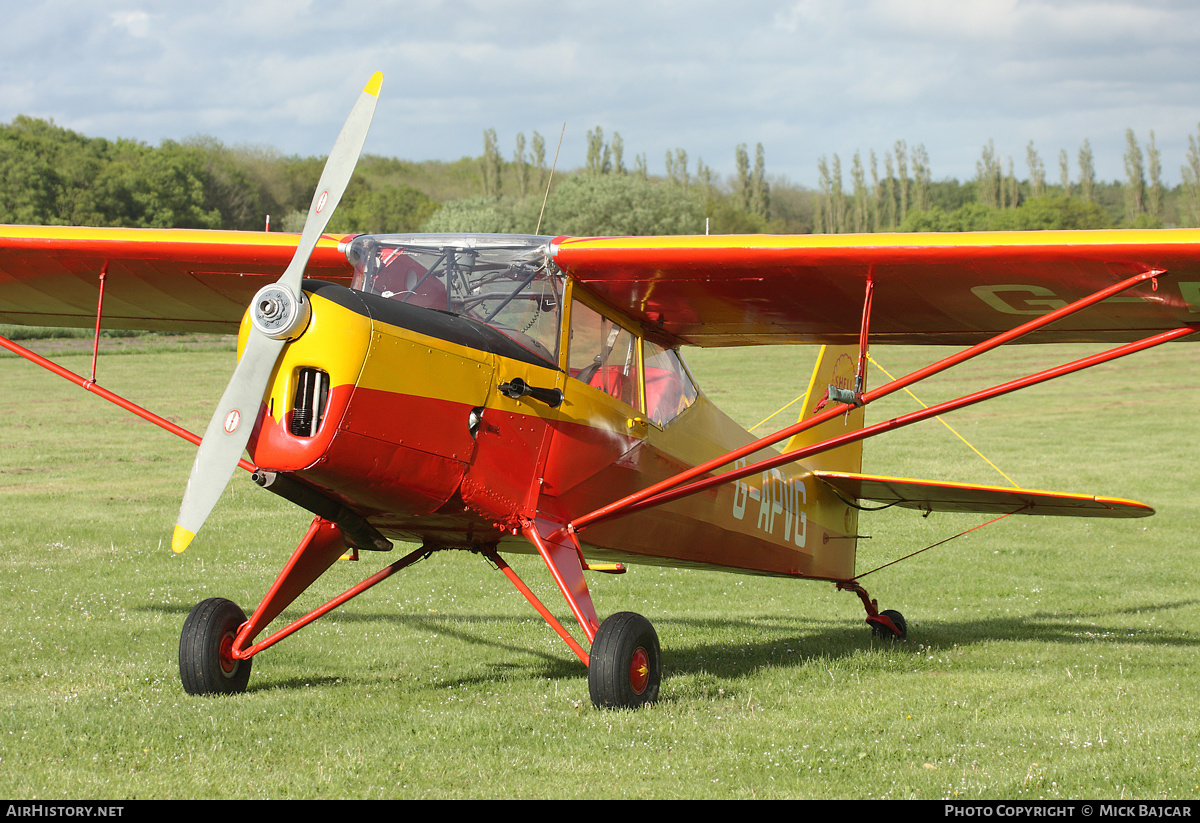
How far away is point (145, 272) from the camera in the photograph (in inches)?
306

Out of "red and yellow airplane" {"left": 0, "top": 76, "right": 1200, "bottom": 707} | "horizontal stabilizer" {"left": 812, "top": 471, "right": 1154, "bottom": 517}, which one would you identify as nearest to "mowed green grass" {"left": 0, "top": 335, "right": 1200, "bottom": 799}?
"red and yellow airplane" {"left": 0, "top": 76, "right": 1200, "bottom": 707}

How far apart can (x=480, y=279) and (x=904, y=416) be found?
2.55 meters

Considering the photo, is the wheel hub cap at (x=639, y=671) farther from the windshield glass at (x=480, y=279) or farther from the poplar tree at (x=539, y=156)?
the poplar tree at (x=539, y=156)

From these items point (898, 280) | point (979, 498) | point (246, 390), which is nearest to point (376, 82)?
point (246, 390)

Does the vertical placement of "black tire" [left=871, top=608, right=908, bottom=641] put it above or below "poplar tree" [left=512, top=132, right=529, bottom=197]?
below

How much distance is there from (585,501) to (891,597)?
21.6 feet

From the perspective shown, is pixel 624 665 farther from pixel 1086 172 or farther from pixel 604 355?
pixel 1086 172

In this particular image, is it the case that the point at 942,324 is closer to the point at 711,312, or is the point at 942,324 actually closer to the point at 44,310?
the point at 711,312

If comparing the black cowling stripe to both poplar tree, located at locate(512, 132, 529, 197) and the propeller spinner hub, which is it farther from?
poplar tree, located at locate(512, 132, 529, 197)

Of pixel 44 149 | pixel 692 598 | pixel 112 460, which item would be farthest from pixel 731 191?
pixel 692 598

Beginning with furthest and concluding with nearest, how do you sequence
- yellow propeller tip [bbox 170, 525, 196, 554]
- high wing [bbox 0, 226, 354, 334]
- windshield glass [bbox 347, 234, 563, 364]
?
high wing [bbox 0, 226, 354, 334], windshield glass [bbox 347, 234, 563, 364], yellow propeller tip [bbox 170, 525, 196, 554]

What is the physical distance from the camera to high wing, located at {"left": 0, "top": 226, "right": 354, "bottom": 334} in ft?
23.7

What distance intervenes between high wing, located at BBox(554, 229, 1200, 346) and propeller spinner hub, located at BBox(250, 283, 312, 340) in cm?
190

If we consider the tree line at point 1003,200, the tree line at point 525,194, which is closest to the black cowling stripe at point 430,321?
the tree line at point 525,194
